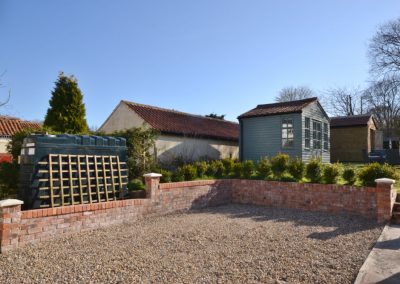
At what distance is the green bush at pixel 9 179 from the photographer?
7.82m

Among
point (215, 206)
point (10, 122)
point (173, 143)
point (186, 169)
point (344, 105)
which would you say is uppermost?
point (344, 105)

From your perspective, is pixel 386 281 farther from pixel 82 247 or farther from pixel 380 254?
pixel 82 247

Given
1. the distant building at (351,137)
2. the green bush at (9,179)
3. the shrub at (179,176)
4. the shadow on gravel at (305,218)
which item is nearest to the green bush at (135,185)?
the shrub at (179,176)

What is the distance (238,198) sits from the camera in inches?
427

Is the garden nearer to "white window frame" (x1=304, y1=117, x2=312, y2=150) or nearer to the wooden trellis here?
the wooden trellis

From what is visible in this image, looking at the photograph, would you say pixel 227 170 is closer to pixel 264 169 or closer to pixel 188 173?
pixel 264 169

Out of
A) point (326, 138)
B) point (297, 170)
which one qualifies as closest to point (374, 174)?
point (297, 170)

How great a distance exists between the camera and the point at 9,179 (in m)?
7.89

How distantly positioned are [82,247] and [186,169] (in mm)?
5644

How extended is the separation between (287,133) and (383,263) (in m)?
10.7

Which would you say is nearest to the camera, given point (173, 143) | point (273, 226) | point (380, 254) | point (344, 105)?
point (380, 254)

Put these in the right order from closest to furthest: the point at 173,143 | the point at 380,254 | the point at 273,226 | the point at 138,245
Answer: the point at 380,254, the point at 138,245, the point at 273,226, the point at 173,143

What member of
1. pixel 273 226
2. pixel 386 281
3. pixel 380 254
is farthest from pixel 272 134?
pixel 386 281

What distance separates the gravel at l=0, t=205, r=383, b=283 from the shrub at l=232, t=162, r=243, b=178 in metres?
3.84
